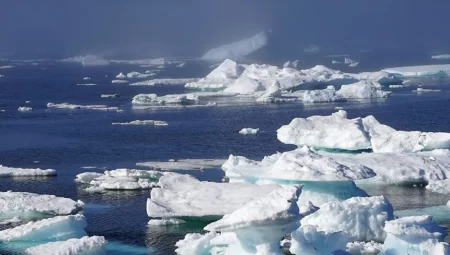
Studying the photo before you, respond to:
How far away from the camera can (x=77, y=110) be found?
40.5 meters

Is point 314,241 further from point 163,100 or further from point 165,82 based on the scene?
point 165,82

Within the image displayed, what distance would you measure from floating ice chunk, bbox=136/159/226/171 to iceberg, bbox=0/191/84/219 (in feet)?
17.7

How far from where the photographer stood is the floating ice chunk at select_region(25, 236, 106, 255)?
14530 millimetres

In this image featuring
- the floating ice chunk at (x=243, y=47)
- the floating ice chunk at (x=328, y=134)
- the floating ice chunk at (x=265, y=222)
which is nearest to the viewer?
the floating ice chunk at (x=265, y=222)

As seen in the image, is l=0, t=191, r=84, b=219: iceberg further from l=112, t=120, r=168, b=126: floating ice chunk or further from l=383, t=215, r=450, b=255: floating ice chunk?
l=112, t=120, r=168, b=126: floating ice chunk

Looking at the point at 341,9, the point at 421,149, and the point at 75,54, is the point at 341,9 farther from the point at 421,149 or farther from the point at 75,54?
the point at 421,149

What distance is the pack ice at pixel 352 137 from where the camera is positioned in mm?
23297

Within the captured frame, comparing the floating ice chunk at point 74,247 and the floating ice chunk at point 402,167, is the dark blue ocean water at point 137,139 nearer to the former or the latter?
the floating ice chunk at point 402,167

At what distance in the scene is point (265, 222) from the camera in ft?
40.6

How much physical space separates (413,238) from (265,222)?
112 inches

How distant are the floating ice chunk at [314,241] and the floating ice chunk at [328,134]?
10.2 m

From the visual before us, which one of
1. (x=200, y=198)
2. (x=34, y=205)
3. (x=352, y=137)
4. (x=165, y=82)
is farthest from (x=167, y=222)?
(x=165, y=82)

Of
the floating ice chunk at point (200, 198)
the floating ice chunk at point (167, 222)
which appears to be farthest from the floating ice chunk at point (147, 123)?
the floating ice chunk at point (167, 222)

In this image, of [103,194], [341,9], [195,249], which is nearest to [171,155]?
[103,194]
